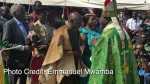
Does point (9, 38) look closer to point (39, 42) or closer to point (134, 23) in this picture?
point (39, 42)

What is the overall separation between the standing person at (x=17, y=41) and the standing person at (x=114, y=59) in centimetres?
229

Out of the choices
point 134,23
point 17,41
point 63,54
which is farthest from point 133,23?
point 63,54

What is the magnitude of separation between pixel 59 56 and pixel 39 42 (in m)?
Result: 0.72

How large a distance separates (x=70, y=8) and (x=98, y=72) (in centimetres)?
917

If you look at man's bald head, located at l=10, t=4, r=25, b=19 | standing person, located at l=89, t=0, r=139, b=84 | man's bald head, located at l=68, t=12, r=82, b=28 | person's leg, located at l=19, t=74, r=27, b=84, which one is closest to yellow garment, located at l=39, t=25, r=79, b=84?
man's bald head, located at l=68, t=12, r=82, b=28

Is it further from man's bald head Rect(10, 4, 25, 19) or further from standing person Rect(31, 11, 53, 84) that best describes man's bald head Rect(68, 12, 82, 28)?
man's bald head Rect(10, 4, 25, 19)

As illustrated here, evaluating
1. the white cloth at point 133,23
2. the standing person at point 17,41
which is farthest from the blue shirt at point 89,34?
the white cloth at point 133,23

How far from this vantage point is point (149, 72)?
11852mm

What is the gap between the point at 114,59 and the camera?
23.5ft

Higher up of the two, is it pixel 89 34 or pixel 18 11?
pixel 18 11

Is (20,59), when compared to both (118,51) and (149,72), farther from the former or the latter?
(149,72)

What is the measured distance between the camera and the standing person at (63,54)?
8672mm

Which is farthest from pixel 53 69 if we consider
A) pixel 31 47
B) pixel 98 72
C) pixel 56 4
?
pixel 56 4

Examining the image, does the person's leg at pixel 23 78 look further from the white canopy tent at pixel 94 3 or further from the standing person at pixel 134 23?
the standing person at pixel 134 23
